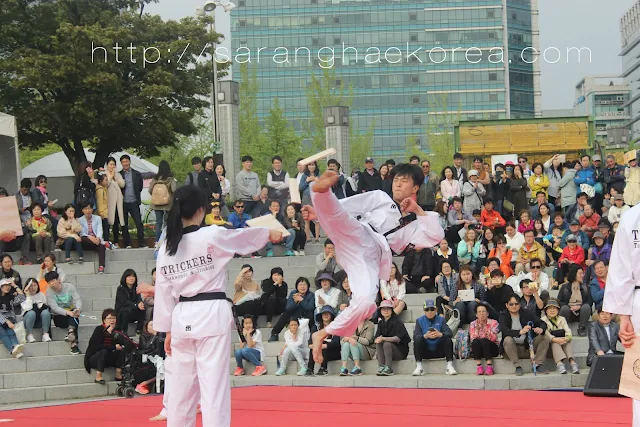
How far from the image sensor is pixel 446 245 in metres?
16.4

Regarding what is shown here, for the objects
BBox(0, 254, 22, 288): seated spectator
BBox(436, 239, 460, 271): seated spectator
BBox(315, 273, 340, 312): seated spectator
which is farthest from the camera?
BBox(436, 239, 460, 271): seated spectator

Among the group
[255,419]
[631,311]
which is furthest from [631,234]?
[255,419]

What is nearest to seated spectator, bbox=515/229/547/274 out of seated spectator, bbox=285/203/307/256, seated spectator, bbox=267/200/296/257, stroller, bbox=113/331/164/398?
seated spectator, bbox=285/203/307/256

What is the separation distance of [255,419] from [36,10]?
66.2ft

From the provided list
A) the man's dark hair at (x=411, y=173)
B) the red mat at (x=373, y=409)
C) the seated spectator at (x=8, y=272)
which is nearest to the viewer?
the man's dark hair at (x=411, y=173)

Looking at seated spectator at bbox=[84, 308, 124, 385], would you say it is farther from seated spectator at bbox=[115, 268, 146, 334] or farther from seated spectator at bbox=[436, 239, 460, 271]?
seated spectator at bbox=[436, 239, 460, 271]

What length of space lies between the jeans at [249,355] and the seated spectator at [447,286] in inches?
113

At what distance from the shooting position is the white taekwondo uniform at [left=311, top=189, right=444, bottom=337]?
7629 mm

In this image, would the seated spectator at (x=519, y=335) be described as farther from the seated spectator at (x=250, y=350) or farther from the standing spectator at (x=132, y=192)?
the standing spectator at (x=132, y=192)

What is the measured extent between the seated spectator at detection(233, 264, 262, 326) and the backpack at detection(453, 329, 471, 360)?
3.42 m

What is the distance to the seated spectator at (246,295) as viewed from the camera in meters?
16.0

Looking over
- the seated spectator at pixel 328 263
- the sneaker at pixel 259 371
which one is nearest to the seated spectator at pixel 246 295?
the sneaker at pixel 259 371

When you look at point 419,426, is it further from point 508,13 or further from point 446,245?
point 508,13

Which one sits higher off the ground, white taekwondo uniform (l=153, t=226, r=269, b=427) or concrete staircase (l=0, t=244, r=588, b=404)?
white taekwondo uniform (l=153, t=226, r=269, b=427)
